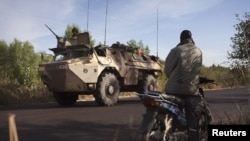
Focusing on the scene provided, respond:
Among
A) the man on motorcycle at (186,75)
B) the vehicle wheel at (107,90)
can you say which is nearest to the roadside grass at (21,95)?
the vehicle wheel at (107,90)

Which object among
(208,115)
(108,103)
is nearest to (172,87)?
(208,115)

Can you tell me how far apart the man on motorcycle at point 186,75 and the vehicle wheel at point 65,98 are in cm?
879

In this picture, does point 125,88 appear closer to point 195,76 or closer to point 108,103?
point 108,103

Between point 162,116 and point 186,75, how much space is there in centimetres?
73

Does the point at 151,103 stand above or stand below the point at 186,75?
below

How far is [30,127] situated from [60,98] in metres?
5.99

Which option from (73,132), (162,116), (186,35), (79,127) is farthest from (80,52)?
(162,116)

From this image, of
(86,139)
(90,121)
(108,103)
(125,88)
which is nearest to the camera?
(86,139)

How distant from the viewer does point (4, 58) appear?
38.2m

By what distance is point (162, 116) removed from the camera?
4688 mm

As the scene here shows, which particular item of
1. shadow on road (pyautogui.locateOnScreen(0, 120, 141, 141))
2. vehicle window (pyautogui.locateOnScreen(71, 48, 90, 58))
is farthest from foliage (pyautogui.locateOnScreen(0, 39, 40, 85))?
shadow on road (pyautogui.locateOnScreen(0, 120, 141, 141))

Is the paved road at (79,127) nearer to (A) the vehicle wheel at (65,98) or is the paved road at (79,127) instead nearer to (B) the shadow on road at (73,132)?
(B) the shadow on road at (73,132)

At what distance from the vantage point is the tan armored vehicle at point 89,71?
12.1 m

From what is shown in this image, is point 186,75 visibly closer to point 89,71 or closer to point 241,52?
point 241,52
